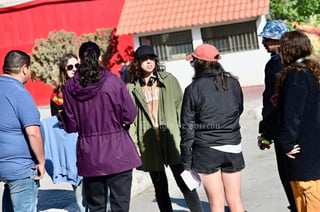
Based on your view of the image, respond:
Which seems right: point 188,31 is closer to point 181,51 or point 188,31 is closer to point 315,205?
point 181,51

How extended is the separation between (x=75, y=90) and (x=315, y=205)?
2.05 meters

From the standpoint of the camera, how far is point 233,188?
5305 mm

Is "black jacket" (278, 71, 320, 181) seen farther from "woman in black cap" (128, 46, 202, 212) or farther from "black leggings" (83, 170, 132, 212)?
"woman in black cap" (128, 46, 202, 212)

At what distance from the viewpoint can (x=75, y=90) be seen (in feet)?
16.3

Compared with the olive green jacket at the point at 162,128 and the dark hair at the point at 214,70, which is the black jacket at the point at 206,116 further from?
the olive green jacket at the point at 162,128

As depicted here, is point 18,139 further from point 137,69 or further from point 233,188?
point 233,188

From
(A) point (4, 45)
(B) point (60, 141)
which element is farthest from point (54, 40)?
(B) point (60, 141)

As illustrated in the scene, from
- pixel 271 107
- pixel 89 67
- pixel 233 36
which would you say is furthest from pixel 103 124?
pixel 233 36

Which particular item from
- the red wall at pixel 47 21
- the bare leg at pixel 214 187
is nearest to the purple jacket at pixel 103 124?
the bare leg at pixel 214 187

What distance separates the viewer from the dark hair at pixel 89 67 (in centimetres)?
491

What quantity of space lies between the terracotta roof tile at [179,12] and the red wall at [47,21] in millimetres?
882

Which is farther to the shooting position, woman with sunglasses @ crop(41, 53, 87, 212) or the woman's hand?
woman with sunglasses @ crop(41, 53, 87, 212)

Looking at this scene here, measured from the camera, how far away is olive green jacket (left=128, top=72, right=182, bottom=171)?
6.05 meters

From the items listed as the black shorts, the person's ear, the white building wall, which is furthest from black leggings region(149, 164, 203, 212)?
the white building wall
